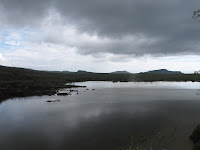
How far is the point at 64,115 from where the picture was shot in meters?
23.6

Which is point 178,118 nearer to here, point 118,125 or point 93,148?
point 118,125

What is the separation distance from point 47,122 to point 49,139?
556 cm

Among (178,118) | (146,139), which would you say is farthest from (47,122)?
(178,118)

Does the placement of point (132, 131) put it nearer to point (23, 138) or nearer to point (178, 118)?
point (178, 118)

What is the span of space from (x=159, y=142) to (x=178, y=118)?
10096 mm

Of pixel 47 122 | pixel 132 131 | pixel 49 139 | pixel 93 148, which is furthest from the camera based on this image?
pixel 47 122

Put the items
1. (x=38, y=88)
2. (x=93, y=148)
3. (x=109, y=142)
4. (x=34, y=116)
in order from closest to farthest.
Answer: (x=93, y=148)
(x=109, y=142)
(x=34, y=116)
(x=38, y=88)

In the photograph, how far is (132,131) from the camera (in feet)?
55.1

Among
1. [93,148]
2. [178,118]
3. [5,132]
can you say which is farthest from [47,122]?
[178,118]

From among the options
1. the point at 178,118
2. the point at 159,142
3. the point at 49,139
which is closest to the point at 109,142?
the point at 159,142

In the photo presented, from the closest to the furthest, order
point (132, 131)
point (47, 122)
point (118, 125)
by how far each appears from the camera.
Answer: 1. point (132, 131)
2. point (118, 125)
3. point (47, 122)

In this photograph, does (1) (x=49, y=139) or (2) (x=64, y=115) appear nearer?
(1) (x=49, y=139)

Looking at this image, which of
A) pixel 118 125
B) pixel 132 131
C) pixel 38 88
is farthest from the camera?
pixel 38 88

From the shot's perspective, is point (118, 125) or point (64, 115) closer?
point (118, 125)
